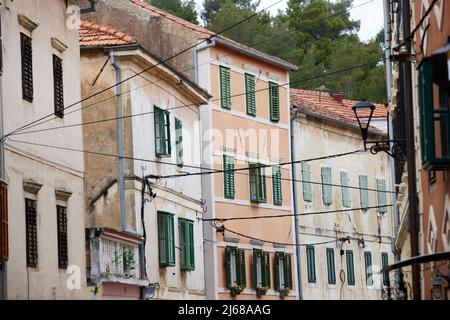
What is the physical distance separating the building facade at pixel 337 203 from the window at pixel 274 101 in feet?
4.15

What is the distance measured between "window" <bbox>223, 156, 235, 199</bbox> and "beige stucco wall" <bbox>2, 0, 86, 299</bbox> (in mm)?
13542

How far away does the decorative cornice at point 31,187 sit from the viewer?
28.5 meters

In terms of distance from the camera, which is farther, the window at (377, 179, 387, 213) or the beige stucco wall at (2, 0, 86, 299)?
the window at (377, 179, 387, 213)

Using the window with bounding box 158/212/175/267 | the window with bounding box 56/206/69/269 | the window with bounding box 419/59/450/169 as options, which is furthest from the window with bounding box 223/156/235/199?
the window with bounding box 419/59/450/169

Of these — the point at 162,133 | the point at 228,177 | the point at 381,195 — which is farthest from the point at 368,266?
the point at 162,133

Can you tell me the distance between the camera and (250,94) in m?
48.6

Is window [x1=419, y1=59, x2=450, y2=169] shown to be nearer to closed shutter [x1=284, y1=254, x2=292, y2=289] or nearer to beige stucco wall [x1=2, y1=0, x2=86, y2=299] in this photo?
beige stucco wall [x1=2, y1=0, x2=86, y2=299]

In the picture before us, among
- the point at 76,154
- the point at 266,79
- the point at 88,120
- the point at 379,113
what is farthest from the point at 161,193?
the point at 379,113

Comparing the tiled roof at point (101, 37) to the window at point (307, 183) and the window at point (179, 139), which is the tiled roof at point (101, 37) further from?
the window at point (307, 183)

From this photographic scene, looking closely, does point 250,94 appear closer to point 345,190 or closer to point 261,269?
point 261,269

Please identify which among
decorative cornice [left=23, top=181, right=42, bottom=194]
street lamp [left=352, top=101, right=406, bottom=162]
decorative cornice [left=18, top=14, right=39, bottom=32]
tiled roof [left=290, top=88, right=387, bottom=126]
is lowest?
decorative cornice [left=23, top=181, right=42, bottom=194]

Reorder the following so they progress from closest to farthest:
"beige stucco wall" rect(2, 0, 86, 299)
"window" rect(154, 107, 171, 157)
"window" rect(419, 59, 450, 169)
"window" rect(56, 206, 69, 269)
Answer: "window" rect(419, 59, 450, 169), "beige stucco wall" rect(2, 0, 86, 299), "window" rect(56, 206, 69, 269), "window" rect(154, 107, 171, 157)

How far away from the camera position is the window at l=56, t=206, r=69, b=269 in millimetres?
30609

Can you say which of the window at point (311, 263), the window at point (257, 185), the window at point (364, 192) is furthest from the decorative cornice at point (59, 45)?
the window at point (364, 192)
